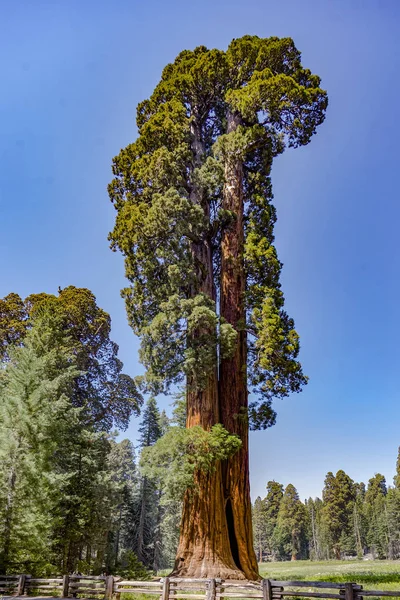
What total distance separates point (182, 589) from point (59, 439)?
26.9 feet

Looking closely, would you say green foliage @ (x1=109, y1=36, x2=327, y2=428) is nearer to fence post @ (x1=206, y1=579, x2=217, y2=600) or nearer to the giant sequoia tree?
the giant sequoia tree

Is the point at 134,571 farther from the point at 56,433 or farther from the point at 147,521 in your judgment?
the point at 147,521

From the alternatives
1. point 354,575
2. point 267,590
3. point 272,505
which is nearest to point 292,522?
point 272,505

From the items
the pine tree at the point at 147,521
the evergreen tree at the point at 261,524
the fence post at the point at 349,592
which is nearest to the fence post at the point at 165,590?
the fence post at the point at 349,592

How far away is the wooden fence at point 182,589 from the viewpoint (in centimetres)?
809

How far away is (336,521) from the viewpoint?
5481cm

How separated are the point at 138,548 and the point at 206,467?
2623 cm

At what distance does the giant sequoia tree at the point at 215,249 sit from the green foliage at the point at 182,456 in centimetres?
74

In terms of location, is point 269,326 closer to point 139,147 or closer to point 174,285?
point 174,285

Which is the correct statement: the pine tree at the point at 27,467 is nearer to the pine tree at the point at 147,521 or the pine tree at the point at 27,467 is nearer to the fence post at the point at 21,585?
the fence post at the point at 21,585

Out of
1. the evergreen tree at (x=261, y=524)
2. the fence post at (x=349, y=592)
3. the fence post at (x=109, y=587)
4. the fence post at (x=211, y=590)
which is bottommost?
the evergreen tree at (x=261, y=524)

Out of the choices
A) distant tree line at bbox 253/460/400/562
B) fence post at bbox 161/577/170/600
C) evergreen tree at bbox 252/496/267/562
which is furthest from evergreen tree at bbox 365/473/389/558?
fence post at bbox 161/577/170/600

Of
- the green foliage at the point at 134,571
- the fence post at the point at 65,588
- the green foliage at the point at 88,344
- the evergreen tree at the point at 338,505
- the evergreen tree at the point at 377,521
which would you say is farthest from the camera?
the evergreen tree at the point at 377,521

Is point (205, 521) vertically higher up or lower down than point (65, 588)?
higher up
